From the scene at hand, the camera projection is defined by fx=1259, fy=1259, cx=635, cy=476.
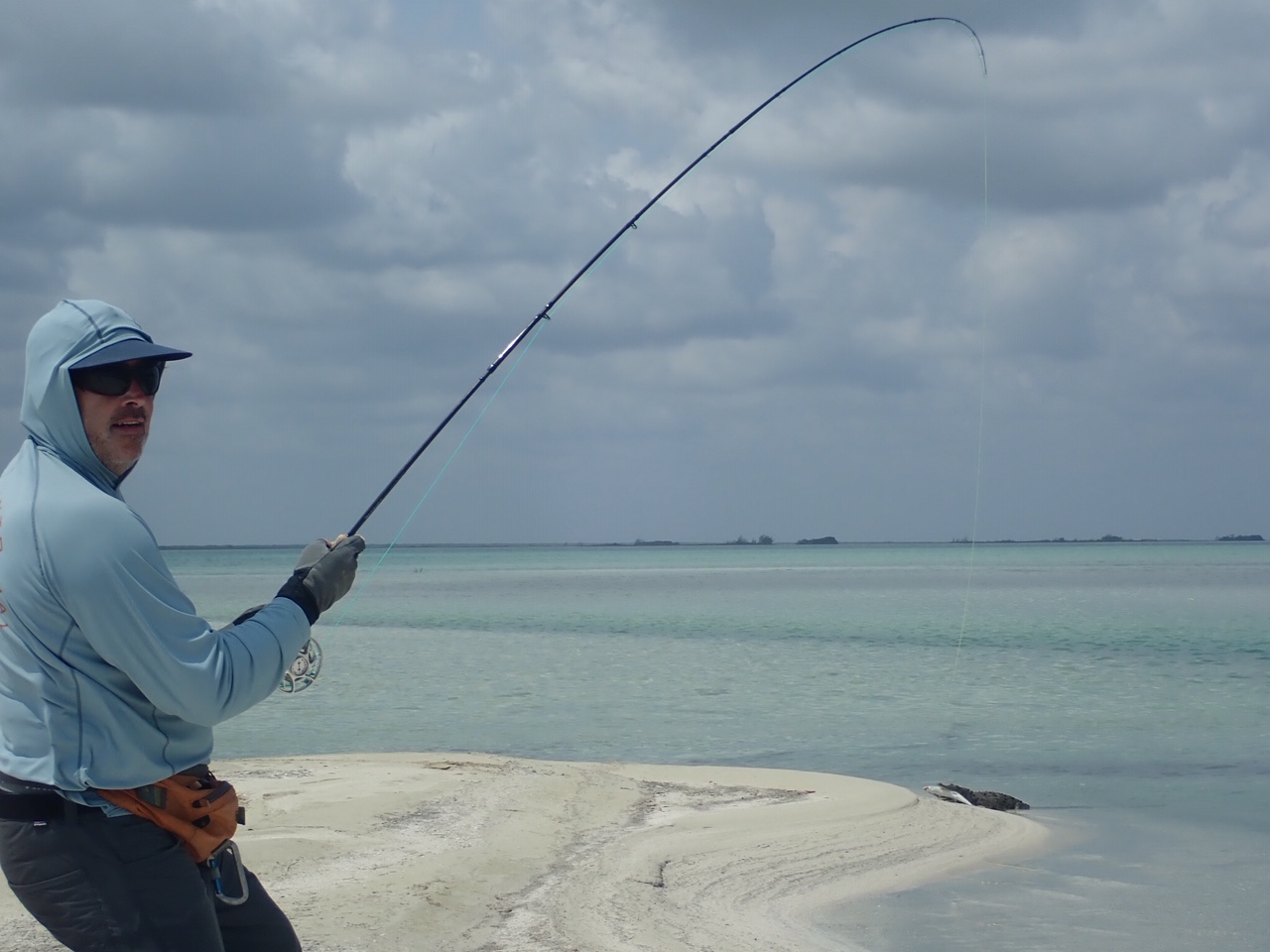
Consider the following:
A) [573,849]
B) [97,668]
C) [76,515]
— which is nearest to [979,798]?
[573,849]

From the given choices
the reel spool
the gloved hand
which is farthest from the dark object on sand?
the gloved hand

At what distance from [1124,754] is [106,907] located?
38.1 feet

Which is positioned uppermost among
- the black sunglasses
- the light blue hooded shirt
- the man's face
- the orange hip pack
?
the black sunglasses

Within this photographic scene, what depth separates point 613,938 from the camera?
5246mm

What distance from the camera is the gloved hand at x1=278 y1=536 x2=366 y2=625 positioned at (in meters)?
2.47

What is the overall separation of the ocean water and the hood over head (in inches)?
182

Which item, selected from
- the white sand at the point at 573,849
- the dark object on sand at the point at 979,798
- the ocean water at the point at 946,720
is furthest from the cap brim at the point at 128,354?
the dark object on sand at the point at 979,798

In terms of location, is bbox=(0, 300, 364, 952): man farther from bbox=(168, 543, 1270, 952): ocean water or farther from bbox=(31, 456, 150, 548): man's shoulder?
bbox=(168, 543, 1270, 952): ocean water

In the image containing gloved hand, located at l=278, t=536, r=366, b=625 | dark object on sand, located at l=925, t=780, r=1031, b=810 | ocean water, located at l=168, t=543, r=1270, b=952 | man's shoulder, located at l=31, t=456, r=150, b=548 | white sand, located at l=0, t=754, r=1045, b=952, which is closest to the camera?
man's shoulder, located at l=31, t=456, r=150, b=548

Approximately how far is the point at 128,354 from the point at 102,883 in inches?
35.8

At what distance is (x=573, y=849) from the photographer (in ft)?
22.9

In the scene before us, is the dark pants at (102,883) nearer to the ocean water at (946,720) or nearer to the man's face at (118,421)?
the man's face at (118,421)

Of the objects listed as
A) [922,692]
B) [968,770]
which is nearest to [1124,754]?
[968,770]

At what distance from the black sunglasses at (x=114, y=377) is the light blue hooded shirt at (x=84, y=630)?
3cm
